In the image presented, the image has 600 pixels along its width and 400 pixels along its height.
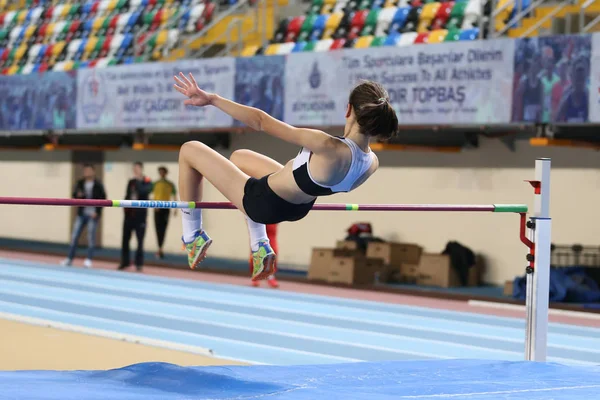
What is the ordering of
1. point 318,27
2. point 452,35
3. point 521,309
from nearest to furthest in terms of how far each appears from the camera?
1. point 521,309
2. point 452,35
3. point 318,27

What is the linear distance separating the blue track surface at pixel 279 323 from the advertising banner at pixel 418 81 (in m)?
2.71

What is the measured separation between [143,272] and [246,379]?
10695 mm

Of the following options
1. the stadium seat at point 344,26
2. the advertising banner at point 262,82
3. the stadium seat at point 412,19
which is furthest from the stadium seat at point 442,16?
the advertising banner at point 262,82

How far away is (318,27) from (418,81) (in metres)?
4.13

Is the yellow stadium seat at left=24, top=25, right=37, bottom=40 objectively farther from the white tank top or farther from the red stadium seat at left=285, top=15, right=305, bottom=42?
the white tank top

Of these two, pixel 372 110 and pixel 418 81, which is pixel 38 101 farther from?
pixel 372 110

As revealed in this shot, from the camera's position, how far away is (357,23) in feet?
55.4

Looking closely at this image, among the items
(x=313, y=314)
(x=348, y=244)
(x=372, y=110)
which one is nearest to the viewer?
(x=372, y=110)

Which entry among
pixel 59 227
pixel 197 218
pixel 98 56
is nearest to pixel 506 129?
pixel 197 218

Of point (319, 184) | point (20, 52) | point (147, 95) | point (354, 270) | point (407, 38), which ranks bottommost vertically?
point (354, 270)

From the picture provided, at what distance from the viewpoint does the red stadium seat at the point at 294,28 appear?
1748 cm

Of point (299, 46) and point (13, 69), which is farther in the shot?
point (13, 69)

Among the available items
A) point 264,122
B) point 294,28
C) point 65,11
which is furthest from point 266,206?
point 65,11

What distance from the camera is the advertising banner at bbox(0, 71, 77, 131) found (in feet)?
61.3
